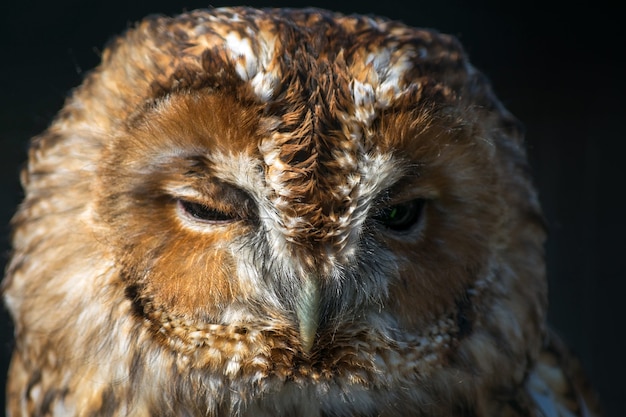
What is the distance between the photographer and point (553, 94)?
3.46 meters

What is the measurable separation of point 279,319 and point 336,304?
101mm

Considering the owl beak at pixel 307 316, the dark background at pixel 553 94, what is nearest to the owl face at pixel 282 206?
the owl beak at pixel 307 316

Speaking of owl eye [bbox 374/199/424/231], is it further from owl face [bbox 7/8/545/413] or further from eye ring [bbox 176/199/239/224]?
eye ring [bbox 176/199/239/224]

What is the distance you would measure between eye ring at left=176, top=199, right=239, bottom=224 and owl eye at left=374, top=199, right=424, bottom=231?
25 cm

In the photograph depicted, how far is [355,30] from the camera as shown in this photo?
1.42 m

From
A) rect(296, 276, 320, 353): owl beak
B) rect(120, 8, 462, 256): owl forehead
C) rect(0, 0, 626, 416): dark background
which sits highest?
rect(120, 8, 462, 256): owl forehead

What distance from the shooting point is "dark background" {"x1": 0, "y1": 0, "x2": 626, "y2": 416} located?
2.82 meters

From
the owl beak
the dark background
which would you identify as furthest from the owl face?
the dark background

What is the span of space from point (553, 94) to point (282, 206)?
2.56 m

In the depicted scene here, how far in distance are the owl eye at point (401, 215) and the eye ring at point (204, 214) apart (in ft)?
0.82

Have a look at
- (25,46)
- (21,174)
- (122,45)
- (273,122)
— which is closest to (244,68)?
(273,122)

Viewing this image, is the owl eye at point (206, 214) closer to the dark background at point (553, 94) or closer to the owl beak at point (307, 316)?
the owl beak at point (307, 316)

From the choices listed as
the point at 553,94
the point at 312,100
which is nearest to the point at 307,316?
the point at 312,100

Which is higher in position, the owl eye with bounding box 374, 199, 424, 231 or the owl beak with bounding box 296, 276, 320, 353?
the owl eye with bounding box 374, 199, 424, 231
